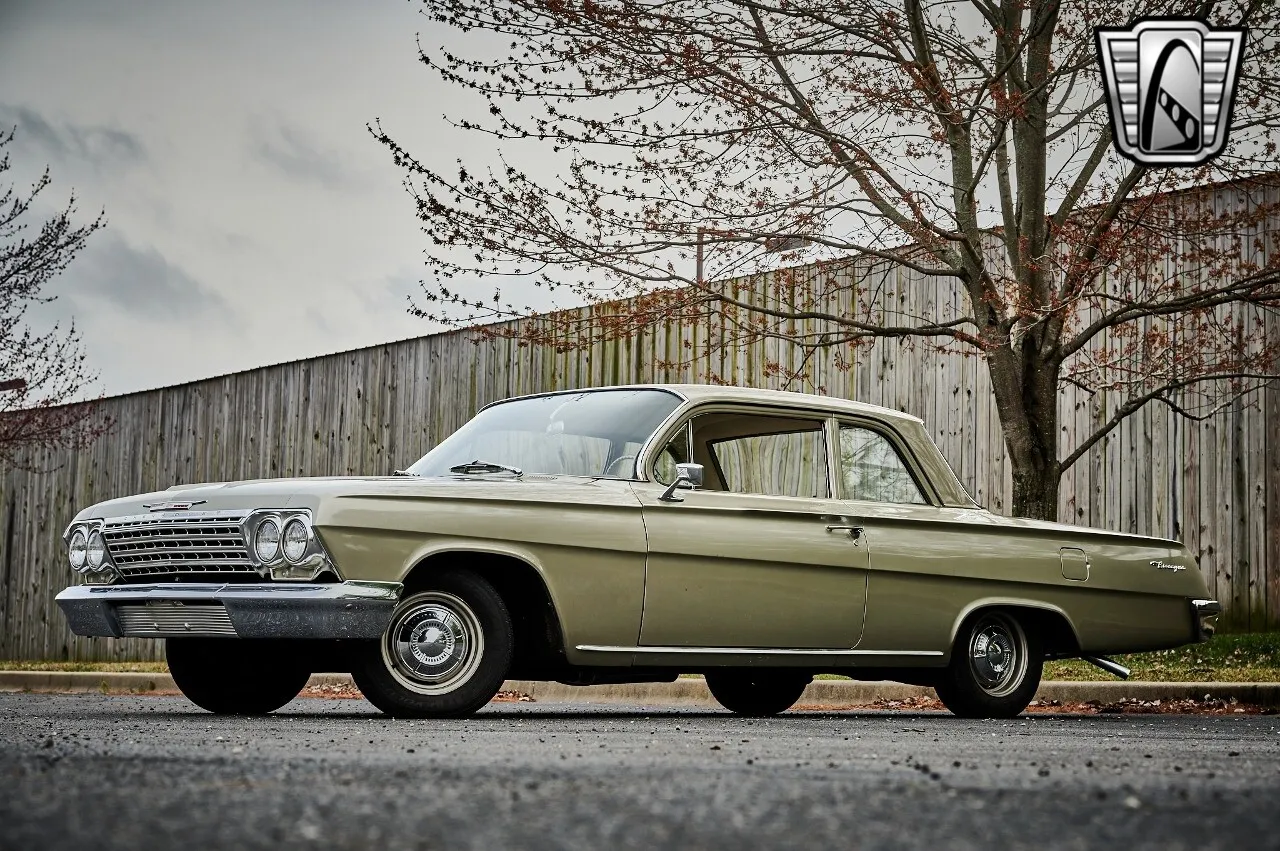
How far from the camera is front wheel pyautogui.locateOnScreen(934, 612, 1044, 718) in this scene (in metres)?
8.43

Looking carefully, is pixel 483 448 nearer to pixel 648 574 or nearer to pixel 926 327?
pixel 648 574

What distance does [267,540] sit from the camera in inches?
261

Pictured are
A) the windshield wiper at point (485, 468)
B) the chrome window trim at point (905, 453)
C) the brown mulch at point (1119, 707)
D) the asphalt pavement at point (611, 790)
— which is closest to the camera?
the asphalt pavement at point (611, 790)

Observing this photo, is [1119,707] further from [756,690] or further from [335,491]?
[335,491]

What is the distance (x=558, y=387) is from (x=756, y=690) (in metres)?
7.29

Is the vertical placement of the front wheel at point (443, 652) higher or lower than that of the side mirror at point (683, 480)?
lower

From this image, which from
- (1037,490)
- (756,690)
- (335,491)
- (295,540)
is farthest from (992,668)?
(295,540)

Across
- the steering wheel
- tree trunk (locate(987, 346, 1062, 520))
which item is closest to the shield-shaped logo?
tree trunk (locate(987, 346, 1062, 520))

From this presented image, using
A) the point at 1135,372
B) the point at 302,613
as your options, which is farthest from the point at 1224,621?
the point at 302,613

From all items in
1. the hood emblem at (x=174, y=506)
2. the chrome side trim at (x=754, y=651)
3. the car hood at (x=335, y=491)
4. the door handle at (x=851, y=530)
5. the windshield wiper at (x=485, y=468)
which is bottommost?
the chrome side trim at (x=754, y=651)

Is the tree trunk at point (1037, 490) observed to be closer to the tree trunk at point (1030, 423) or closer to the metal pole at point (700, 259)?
the tree trunk at point (1030, 423)

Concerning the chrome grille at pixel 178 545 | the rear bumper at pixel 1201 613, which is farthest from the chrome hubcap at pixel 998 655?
the chrome grille at pixel 178 545

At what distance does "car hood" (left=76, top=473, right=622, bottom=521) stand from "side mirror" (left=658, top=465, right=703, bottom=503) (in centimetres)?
26

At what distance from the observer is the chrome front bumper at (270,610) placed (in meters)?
6.45
